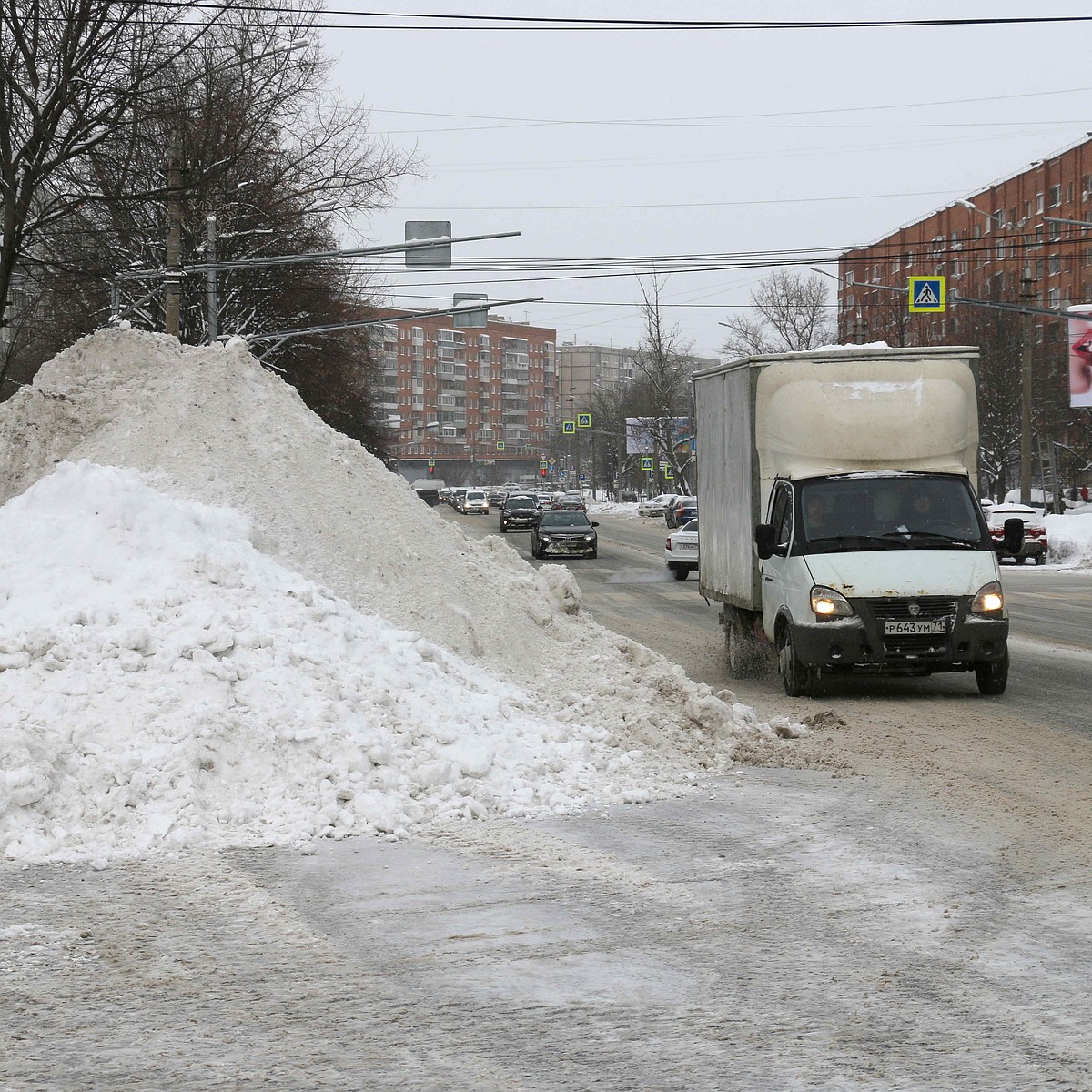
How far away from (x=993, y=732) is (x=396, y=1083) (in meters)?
8.30

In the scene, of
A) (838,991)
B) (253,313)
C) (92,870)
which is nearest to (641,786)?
(92,870)

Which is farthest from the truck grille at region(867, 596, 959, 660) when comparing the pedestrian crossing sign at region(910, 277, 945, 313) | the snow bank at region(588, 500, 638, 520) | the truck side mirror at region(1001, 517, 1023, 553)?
the snow bank at region(588, 500, 638, 520)

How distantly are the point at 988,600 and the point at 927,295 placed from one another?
90.9 ft

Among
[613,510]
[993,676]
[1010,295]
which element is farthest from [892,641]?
[613,510]

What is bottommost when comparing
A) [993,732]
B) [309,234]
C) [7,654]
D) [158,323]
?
[993,732]

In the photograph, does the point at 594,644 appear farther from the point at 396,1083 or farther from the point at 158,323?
the point at 158,323

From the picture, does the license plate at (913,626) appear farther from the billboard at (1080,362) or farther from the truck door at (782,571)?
the billboard at (1080,362)

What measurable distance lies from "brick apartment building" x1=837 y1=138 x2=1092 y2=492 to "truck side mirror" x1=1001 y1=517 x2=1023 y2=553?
35.3 metres

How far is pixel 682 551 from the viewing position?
3588 cm

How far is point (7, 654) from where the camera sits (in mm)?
9359

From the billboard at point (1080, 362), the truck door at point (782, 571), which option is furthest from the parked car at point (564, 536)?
the truck door at point (782, 571)

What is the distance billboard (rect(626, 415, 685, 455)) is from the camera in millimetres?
92950

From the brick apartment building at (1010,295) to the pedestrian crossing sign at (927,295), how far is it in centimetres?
949

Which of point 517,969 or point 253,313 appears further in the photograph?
point 253,313
